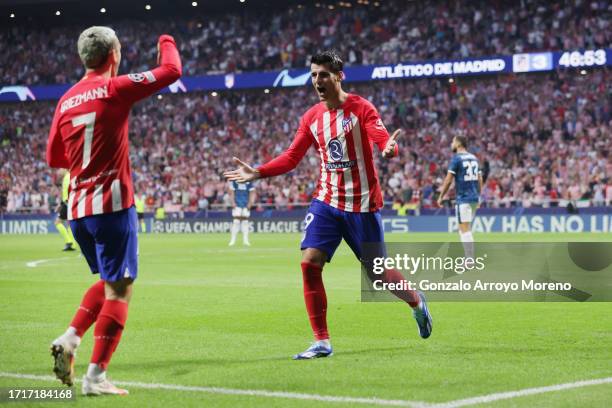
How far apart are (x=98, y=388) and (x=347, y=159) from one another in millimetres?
3109

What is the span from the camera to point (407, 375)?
6809 millimetres

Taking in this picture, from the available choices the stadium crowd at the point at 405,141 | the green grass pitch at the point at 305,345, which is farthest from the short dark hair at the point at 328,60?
the stadium crowd at the point at 405,141

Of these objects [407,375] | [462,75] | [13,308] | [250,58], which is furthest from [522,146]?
[407,375]

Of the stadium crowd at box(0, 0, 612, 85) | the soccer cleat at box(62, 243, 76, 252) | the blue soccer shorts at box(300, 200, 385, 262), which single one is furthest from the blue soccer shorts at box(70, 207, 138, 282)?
the stadium crowd at box(0, 0, 612, 85)

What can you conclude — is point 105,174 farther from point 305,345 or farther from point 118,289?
point 305,345

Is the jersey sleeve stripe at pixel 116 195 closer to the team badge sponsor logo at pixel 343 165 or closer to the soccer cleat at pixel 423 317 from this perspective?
the team badge sponsor logo at pixel 343 165

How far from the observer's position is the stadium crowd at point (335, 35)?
141ft

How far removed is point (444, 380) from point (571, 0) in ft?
130

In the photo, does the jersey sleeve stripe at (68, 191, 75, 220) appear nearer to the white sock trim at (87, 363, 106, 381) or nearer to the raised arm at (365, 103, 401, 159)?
the white sock trim at (87, 363, 106, 381)

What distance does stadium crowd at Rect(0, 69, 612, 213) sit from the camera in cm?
3809

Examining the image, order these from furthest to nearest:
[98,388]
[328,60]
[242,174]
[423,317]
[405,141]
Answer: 1. [405,141]
2. [423,317]
3. [328,60]
4. [242,174]
5. [98,388]

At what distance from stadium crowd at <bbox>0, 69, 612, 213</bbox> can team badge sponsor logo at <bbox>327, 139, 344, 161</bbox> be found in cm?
2804

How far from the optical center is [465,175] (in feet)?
57.2

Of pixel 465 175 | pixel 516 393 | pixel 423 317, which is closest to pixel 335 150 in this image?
pixel 423 317
